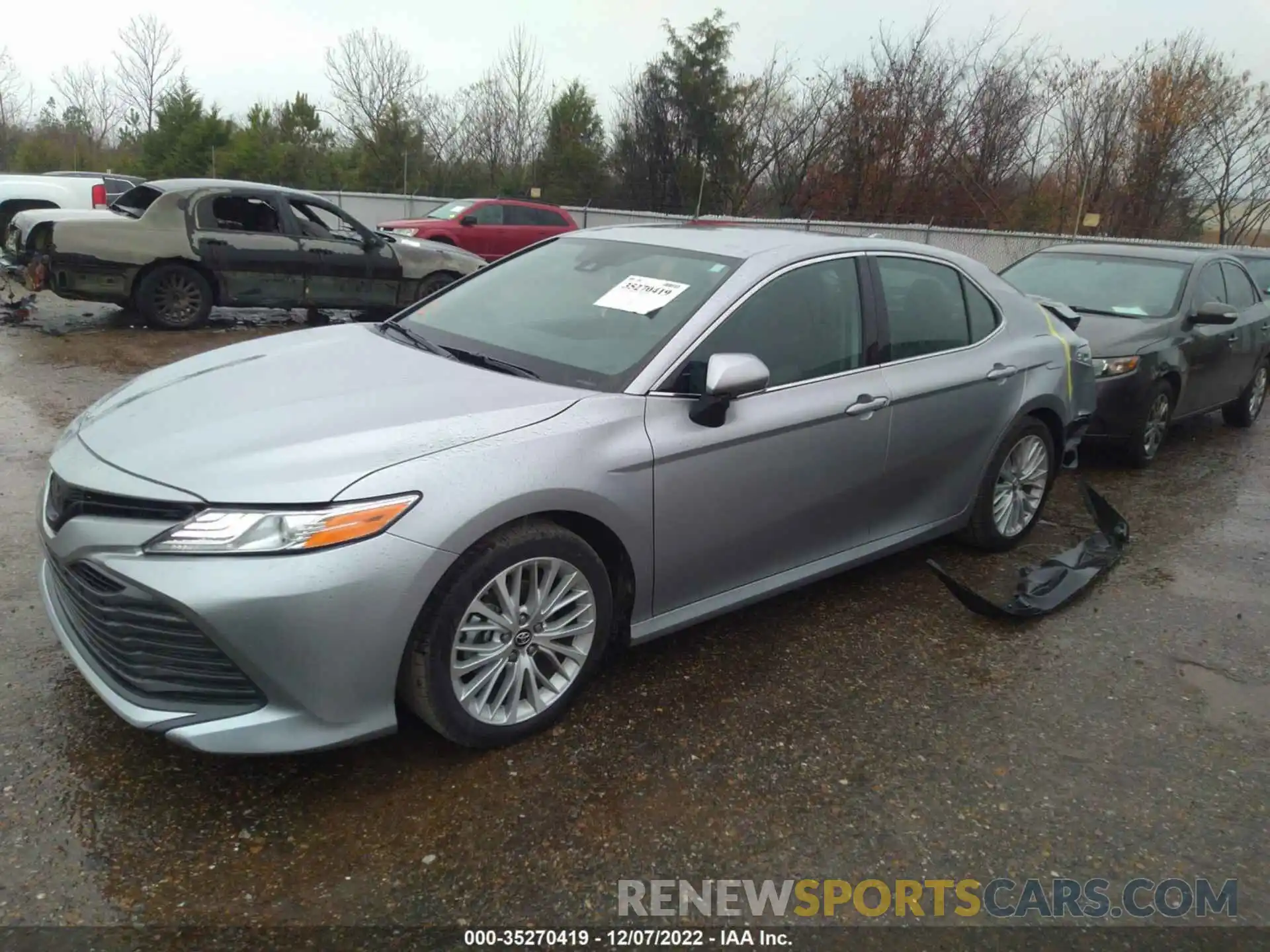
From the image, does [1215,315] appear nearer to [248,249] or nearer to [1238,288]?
[1238,288]

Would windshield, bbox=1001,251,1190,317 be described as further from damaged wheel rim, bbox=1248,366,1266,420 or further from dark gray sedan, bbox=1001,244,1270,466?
damaged wheel rim, bbox=1248,366,1266,420

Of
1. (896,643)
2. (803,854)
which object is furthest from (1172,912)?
(896,643)

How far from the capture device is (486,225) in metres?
17.2

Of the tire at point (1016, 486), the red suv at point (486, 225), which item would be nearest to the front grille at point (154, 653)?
the tire at point (1016, 486)

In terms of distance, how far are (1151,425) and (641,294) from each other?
16.2ft

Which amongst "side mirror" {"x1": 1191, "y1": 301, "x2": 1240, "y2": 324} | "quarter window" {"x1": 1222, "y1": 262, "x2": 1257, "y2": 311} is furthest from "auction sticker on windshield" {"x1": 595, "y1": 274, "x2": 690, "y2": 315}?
"quarter window" {"x1": 1222, "y1": 262, "x2": 1257, "y2": 311}

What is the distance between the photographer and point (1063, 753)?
3189 millimetres

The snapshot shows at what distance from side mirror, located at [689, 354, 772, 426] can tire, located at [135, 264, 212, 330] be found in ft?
26.1

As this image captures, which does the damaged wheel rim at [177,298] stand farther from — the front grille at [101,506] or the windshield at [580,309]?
the front grille at [101,506]

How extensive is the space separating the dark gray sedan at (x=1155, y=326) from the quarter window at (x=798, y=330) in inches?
134

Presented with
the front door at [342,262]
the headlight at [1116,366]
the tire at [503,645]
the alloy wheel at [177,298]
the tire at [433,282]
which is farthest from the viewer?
the tire at [433,282]

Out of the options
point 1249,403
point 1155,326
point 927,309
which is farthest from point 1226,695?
point 1249,403

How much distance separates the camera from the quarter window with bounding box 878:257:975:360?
4.11 meters

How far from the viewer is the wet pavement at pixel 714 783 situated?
7.86 feet
